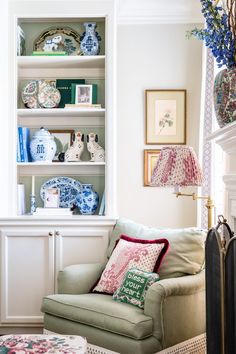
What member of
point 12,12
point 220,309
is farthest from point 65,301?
point 12,12

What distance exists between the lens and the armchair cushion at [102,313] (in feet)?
8.79

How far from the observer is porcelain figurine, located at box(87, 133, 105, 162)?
4020mm

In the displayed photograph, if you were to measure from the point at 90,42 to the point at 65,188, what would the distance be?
3.80 feet

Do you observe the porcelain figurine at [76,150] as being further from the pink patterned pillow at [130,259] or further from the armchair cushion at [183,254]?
the armchair cushion at [183,254]

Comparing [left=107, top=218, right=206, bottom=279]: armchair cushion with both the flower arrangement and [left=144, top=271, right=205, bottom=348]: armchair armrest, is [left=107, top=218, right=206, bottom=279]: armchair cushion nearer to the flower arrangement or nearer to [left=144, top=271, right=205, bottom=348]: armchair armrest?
[left=144, top=271, right=205, bottom=348]: armchair armrest

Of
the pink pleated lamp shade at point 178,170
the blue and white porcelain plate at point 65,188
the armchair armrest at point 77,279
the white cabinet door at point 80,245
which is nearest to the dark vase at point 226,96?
the pink pleated lamp shade at point 178,170

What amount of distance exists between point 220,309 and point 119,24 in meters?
2.77

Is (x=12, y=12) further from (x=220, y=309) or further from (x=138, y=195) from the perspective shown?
(x=220, y=309)

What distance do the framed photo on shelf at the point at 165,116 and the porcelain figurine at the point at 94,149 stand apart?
17.0 inches

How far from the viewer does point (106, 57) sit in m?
3.89

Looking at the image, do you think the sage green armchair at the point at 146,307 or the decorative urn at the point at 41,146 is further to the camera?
the decorative urn at the point at 41,146

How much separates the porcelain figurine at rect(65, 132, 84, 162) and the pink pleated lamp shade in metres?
1.19

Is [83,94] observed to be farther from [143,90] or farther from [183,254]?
[183,254]

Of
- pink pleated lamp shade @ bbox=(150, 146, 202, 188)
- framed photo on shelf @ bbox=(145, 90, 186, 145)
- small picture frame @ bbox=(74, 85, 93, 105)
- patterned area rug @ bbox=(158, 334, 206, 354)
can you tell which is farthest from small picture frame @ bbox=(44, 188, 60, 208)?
patterned area rug @ bbox=(158, 334, 206, 354)
